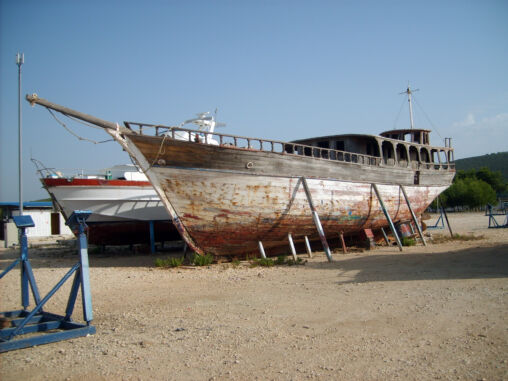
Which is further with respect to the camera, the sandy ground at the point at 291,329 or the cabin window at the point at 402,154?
the cabin window at the point at 402,154

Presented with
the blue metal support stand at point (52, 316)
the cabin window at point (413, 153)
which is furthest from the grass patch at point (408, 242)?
the blue metal support stand at point (52, 316)

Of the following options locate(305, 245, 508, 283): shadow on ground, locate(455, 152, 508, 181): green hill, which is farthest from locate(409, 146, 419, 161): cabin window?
locate(455, 152, 508, 181): green hill

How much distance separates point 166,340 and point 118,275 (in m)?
5.92

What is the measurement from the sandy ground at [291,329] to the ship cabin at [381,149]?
5969mm

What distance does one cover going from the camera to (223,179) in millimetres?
10664

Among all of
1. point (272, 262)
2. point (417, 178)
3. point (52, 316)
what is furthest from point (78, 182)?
point (417, 178)

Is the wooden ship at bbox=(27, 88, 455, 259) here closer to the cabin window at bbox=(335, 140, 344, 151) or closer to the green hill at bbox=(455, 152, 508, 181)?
the cabin window at bbox=(335, 140, 344, 151)

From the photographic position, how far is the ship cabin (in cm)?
1533

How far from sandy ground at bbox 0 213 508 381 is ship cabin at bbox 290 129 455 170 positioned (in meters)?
5.97

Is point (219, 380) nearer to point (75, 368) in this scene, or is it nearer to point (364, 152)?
point (75, 368)

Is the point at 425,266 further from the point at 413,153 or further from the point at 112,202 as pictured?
the point at 413,153

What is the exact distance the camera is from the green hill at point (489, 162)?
92.1 m

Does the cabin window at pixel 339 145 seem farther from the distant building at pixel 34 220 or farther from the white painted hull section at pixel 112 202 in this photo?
the distant building at pixel 34 220

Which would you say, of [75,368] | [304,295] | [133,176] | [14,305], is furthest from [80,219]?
[133,176]
